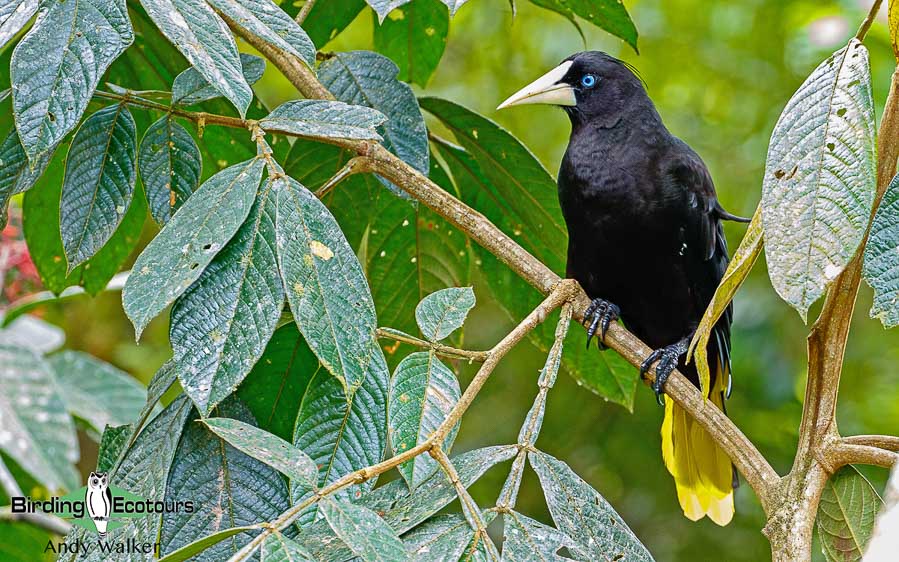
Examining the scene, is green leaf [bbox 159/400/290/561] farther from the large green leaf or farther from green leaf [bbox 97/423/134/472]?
the large green leaf

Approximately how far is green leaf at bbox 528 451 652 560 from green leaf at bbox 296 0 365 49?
933 mm

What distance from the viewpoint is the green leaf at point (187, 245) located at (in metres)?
0.87

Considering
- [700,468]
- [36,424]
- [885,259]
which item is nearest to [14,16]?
[36,424]

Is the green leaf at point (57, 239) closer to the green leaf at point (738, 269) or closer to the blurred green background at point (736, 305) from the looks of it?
the green leaf at point (738, 269)

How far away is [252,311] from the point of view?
90 cm

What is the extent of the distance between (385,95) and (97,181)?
466 millimetres

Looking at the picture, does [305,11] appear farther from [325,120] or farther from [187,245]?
[187,245]

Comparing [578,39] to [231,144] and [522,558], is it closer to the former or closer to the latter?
[231,144]

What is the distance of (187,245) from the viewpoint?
2.95 ft

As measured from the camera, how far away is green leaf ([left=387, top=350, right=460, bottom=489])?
→ 2.98 ft

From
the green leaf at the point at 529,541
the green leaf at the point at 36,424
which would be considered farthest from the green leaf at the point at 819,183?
the green leaf at the point at 36,424

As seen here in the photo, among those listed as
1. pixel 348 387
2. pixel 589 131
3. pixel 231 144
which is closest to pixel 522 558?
pixel 348 387

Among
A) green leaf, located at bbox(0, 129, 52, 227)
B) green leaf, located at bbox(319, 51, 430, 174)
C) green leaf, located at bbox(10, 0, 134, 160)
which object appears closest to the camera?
green leaf, located at bbox(10, 0, 134, 160)

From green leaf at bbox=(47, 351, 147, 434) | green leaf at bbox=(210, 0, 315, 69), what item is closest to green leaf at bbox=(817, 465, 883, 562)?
green leaf at bbox=(210, 0, 315, 69)
